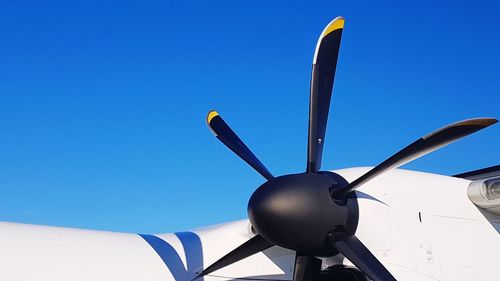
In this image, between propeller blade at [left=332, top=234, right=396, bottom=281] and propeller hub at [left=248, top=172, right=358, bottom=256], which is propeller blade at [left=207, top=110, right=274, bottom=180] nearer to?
propeller hub at [left=248, top=172, right=358, bottom=256]

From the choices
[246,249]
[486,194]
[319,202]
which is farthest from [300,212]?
[486,194]

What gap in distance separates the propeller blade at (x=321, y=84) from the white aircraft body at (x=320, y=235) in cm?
1

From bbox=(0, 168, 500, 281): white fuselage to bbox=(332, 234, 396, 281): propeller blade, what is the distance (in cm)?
58

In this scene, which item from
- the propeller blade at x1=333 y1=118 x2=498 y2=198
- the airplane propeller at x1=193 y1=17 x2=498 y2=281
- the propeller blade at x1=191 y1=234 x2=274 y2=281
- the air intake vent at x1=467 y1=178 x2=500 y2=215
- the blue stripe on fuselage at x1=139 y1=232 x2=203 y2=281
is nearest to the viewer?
the propeller blade at x1=333 y1=118 x2=498 y2=198

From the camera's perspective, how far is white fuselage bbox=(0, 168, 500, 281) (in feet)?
21.0

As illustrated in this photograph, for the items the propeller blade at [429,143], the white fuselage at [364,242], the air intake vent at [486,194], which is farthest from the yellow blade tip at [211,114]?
the air intake vent at [486,194]

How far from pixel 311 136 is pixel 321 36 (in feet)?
4.03

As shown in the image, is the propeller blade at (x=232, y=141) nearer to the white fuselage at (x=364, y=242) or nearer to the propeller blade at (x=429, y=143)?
the white fuselage at (x=364, y=242)

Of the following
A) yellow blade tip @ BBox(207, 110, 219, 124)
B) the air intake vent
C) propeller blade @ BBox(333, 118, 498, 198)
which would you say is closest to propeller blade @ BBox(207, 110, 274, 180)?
yellow blade tip @ BBox(207, 110, 219, 124)

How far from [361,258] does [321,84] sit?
6.90ft

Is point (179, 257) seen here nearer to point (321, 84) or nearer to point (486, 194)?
point (321, 84)

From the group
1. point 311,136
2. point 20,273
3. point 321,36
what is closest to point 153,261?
point 20,273

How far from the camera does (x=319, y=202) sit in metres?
6.01

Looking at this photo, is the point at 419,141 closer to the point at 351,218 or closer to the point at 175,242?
the point at 351,218
